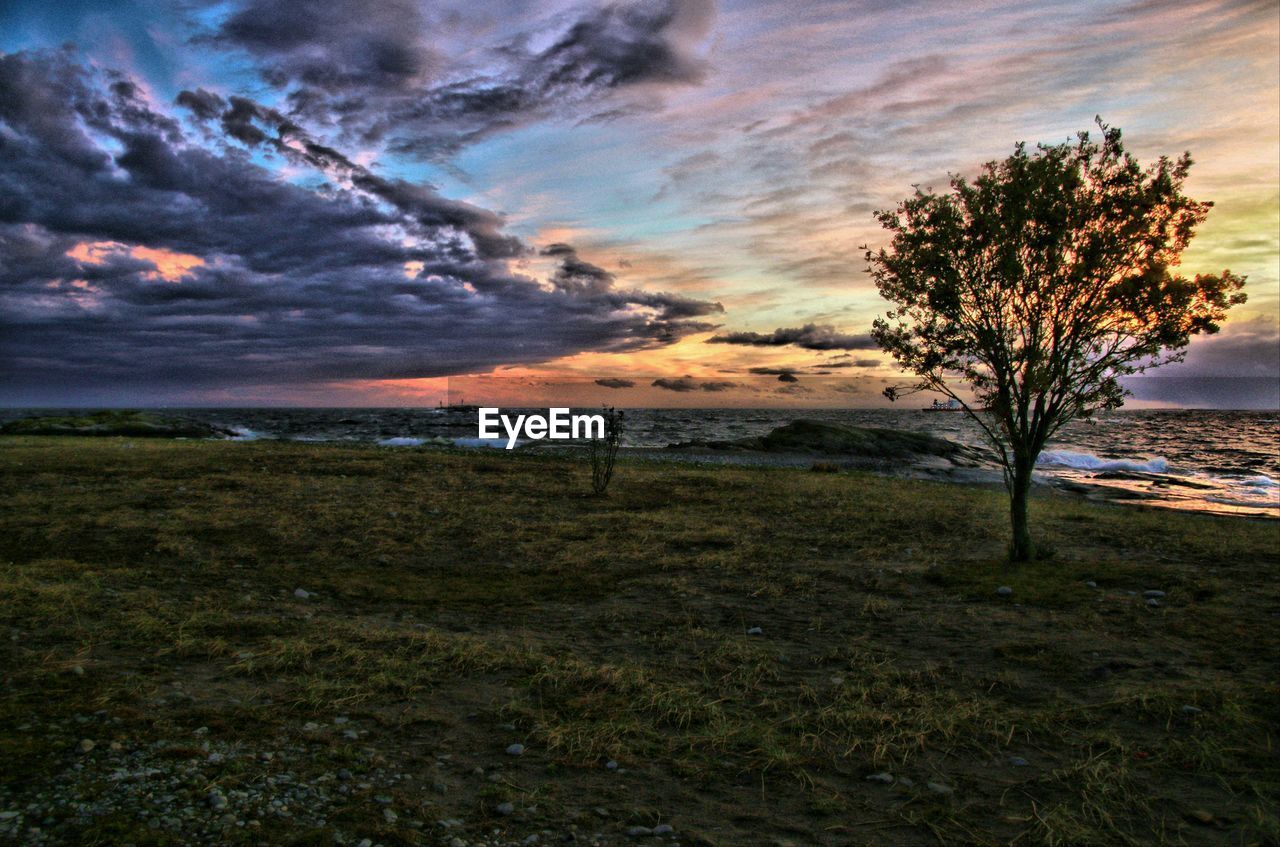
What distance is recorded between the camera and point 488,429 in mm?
76625

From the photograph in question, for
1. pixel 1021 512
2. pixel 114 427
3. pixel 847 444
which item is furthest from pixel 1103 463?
pixel 114 427

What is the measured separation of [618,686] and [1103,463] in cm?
4315

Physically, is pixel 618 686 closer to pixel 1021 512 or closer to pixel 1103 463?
pixel 1021 512

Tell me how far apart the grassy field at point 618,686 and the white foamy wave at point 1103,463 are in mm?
28102

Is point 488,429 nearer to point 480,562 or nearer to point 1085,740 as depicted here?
point 480,562

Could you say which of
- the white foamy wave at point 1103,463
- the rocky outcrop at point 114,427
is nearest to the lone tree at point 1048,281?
the white foamy wave at point 1103,463

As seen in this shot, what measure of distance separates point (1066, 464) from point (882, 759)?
1657 inches

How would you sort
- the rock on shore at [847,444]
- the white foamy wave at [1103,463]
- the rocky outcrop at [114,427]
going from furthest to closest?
the rock on shore at [847,444] < the rocky outcrop at [114,427] < the white foamy wave at [1103,463]

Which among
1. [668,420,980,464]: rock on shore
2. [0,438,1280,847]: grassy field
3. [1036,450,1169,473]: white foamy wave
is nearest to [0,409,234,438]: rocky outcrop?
[0,438,1280,847]: grassy field

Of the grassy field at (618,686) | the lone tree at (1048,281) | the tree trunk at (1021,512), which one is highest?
the lone tree at (1048,281)

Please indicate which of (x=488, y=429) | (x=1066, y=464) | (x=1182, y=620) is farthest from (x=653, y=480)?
(x=488, y=429)

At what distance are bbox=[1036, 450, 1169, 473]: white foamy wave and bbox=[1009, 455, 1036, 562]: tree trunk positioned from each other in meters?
31.0

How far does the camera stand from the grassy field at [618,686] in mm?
4168

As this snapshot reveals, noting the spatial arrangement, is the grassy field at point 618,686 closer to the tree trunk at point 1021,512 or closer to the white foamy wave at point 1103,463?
the tree trunk at point 1021,512
